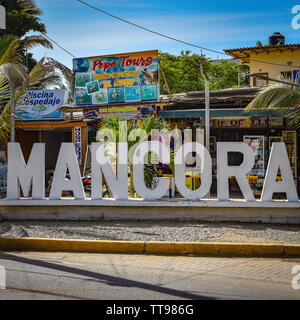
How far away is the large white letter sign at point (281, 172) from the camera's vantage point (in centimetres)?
939

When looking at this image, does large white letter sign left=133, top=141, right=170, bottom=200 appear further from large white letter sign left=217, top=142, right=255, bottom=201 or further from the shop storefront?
the shop storefront

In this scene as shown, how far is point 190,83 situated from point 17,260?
2352 cm

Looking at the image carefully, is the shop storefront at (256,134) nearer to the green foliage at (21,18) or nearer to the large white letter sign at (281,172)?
the large white letter sign at (281,172)

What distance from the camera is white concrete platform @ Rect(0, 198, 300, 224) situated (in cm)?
941

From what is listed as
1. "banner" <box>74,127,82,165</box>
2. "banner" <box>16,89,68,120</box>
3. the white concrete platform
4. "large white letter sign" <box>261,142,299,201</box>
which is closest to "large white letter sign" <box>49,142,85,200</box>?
the white concrete platform

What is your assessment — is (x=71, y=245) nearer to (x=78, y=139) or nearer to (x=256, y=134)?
(x=78, y=139)

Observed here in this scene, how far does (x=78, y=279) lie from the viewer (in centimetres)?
595

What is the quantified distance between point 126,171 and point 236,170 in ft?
8.30

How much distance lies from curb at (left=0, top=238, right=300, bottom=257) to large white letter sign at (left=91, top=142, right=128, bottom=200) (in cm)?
211

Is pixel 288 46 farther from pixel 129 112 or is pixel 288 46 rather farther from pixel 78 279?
pixel 78 279

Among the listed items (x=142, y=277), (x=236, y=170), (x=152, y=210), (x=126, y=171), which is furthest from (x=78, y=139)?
(x=142, y=277)

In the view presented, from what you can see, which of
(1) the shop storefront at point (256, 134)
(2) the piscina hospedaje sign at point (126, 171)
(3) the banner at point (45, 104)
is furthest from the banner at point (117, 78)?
(2) the piscina hospedaje sign at point (126, 171)

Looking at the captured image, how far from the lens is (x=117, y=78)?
50.4ft
